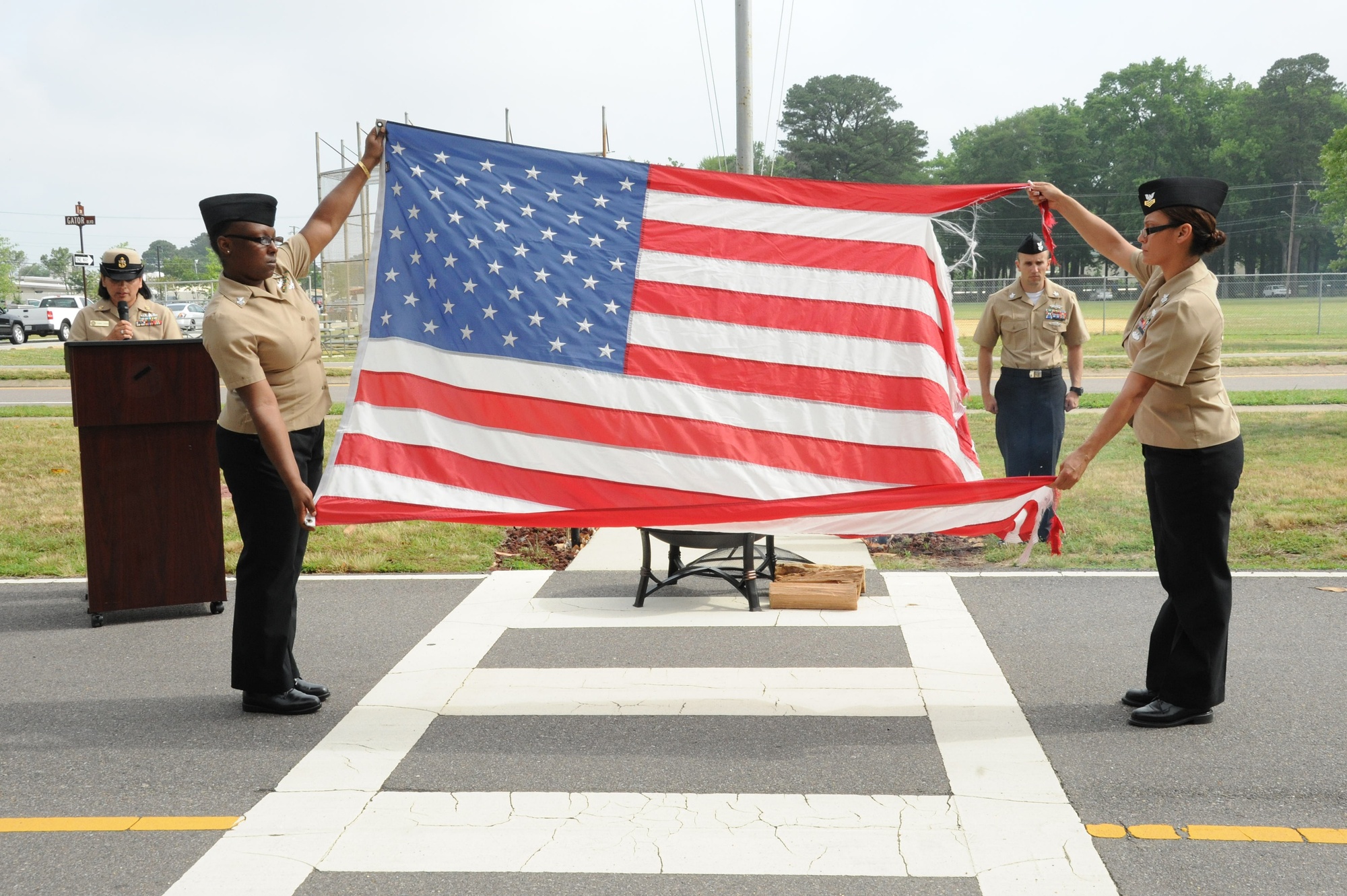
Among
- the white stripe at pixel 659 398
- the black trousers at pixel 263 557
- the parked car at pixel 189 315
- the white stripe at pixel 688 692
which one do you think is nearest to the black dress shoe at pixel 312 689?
the black trousers at pixel 263 557

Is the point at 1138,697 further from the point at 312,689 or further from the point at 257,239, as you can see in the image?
the point at 257,239

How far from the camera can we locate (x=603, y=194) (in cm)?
550

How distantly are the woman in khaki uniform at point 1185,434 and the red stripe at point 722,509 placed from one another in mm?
298

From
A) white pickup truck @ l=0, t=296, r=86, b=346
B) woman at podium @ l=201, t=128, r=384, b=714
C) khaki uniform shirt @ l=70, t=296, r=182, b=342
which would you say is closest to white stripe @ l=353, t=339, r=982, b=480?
woman at podium @ l=201, t=128, r=384, b=714

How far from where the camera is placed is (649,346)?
5352 mm

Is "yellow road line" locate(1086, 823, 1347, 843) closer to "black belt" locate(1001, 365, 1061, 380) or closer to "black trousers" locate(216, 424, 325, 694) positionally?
"black trousers" locate(216, 424, 325, 694)

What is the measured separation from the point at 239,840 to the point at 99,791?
2.71 feet

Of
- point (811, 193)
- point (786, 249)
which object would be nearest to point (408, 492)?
point (786, 249)

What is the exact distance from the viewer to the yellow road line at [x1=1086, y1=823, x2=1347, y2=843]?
12.2 feet

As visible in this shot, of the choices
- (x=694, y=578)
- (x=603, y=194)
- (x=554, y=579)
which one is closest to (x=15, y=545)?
(x=554, y=579)

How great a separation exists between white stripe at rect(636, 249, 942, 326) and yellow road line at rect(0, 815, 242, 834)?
291 cm

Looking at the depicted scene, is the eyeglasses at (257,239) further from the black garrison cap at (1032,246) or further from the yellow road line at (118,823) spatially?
the black garrison cap at (1032,246)

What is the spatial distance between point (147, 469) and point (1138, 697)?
5415 mm

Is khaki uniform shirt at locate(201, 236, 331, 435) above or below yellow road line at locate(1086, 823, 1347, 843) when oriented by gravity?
above
